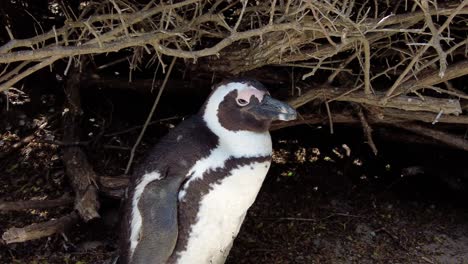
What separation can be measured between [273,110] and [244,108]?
83mm

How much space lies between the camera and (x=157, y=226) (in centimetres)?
170

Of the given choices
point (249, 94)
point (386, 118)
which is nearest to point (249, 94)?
point (249, 94)

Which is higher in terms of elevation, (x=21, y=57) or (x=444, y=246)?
(x=21, y=57)

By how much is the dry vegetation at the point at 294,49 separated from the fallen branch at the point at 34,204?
0.05 feet

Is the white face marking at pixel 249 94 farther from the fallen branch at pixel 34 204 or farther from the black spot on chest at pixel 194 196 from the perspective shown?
the fallen branch at pixel 34 204

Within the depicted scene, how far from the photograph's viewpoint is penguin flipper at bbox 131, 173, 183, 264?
5.57 ft

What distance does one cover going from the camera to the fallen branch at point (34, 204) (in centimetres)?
221

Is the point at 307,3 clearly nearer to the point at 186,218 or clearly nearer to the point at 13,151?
the point at 186,218

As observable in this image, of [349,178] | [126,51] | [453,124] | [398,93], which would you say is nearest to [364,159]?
[349,178]

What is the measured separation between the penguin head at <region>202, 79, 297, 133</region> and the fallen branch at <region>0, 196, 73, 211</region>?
696 millimetres

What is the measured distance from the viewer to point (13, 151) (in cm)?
262

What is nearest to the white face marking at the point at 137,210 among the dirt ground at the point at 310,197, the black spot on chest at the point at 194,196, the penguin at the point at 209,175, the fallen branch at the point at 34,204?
the penguin at the point at 209,175

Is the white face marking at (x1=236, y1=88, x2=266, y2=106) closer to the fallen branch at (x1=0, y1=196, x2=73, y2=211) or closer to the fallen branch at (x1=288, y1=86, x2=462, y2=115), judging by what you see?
the fallen branch at (x1=288, y1=86, x2=462, y2=115)

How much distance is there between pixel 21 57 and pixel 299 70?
3.30 ft
